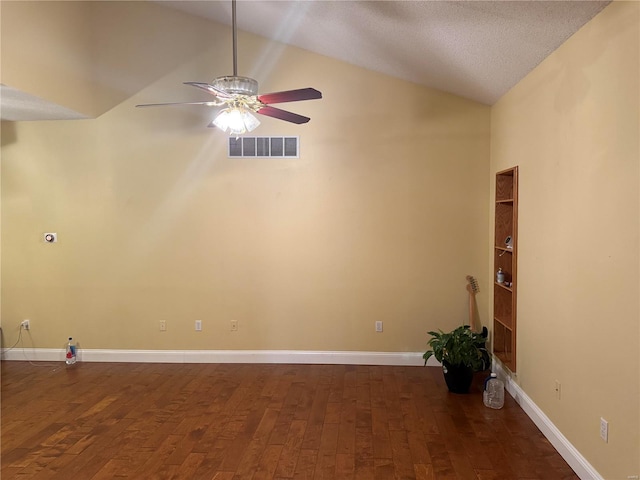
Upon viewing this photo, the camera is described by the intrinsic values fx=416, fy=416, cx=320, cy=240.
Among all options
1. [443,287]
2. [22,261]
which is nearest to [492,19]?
[443,287]

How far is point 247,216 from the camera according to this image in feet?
14.8

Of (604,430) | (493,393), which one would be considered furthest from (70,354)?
(604,430)

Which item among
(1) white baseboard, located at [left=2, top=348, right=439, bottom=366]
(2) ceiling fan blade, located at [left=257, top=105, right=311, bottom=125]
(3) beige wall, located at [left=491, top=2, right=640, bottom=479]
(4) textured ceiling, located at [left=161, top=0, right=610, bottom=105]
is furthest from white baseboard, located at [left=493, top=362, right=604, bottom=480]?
(2) ceiling fan blade, located at [left=257, top=105, right=311, bottom=125]

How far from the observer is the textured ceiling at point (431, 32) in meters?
2.53

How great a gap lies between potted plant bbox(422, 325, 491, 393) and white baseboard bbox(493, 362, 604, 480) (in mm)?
309

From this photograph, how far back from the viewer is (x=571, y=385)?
8.54ft

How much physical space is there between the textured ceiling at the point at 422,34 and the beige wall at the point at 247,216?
253mm

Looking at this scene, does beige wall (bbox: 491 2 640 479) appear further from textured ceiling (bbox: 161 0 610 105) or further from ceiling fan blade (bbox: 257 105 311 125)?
ceiling fan blade (bbox: 257 105 311 125)

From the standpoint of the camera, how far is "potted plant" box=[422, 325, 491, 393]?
145 inches

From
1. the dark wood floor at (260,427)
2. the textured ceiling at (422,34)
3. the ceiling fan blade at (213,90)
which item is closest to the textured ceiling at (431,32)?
the textured ceiling at (422,34)

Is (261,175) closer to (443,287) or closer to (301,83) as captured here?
(301,83)

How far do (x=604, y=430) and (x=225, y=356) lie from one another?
137 inches

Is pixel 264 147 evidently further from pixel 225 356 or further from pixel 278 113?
pixel 225 356

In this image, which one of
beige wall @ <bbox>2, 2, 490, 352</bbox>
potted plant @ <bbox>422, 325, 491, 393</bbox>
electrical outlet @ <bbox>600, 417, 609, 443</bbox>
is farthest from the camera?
beige wall @ <bbox>2, 2, 490, 352</bbox>
